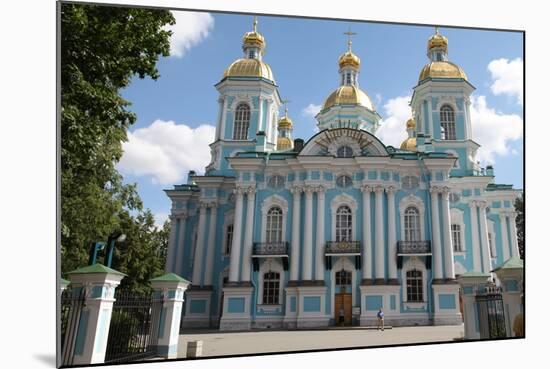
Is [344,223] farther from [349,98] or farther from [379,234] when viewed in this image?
[349,98]

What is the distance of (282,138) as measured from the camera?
20.8 metres

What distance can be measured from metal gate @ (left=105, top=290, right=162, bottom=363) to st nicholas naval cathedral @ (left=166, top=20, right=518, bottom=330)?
5774mm

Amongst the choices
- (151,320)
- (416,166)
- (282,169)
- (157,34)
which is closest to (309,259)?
(282,169)

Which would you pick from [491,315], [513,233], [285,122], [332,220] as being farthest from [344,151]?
[285,122]

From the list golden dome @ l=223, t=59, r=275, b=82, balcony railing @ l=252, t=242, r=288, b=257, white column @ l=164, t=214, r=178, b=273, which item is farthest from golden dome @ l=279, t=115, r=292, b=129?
balcony railing @ l=252, t=242, r=288, b=257

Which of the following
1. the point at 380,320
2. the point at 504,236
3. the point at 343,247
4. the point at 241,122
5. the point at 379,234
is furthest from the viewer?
the point at 241,122

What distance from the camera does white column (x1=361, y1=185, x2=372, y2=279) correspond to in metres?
12.7

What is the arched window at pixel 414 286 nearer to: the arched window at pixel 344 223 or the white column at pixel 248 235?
the arched window at pixel 344 223

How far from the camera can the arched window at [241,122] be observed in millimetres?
15852

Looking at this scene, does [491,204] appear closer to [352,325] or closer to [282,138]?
[352,325]

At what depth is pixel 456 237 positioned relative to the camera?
14.5 m

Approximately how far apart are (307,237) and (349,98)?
7.37 m

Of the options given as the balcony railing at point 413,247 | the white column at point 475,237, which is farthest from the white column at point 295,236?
the white column at point 475,237

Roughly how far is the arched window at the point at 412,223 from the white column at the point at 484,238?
2.44 meters
